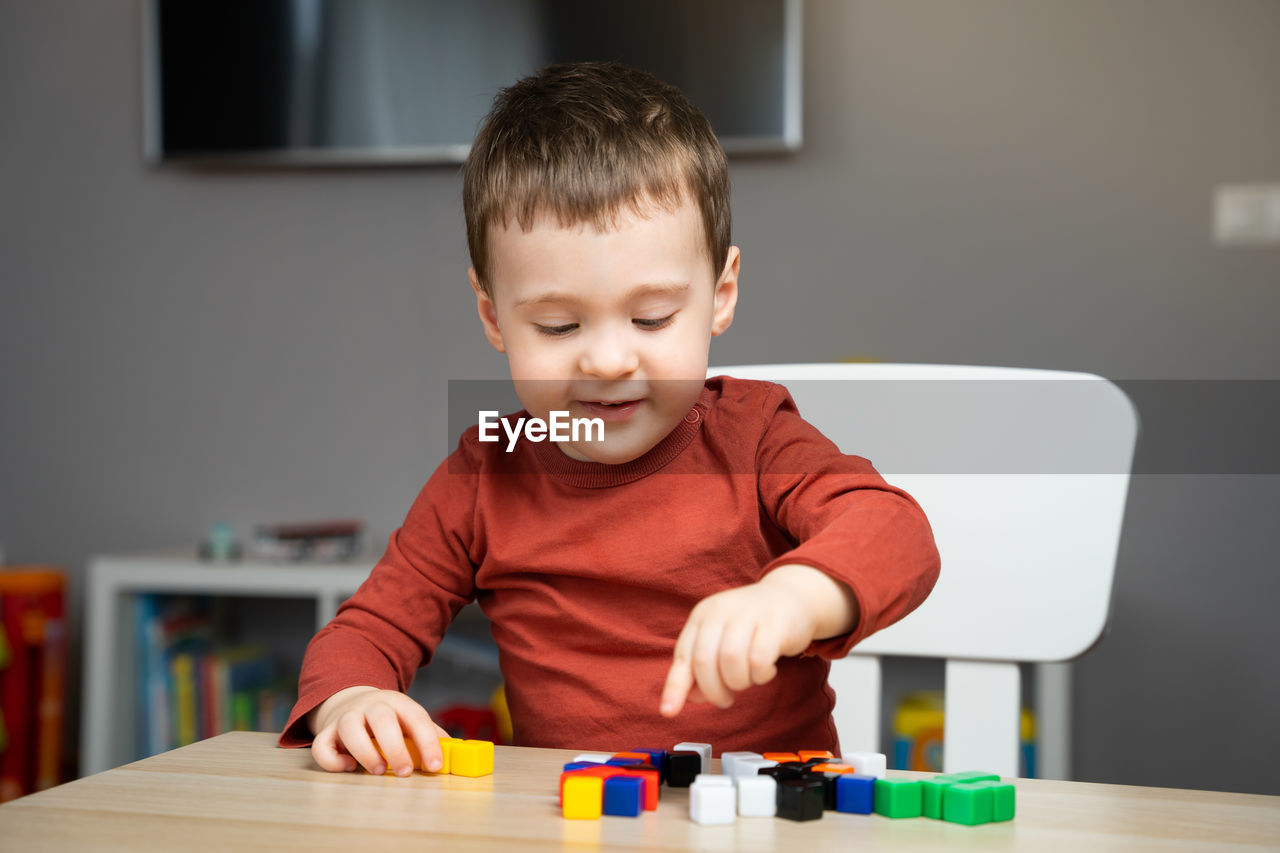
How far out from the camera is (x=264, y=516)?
2.54 meters

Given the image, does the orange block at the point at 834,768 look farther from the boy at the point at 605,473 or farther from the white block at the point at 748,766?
the boy at the point at 605,473

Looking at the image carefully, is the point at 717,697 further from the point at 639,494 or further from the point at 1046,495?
the point at 1046,495

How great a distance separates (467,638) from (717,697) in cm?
192

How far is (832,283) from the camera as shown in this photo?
2287mm

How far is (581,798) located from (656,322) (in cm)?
37

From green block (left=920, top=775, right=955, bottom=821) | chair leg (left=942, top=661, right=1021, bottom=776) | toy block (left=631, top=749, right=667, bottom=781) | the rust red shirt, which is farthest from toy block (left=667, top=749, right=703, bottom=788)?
chair leg (left=942, top=661, right=1021, bottom=776)

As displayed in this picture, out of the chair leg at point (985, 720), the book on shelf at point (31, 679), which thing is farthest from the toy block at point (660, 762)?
the book on shelf at point (31, 679)

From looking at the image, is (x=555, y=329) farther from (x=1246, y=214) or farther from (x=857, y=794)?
(x=1246, y=214)

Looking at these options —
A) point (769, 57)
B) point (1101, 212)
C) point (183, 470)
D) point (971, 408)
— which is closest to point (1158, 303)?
point (1101, 212)

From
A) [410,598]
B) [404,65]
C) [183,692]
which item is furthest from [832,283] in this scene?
[410,598]

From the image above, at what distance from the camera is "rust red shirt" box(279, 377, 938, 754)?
79cm

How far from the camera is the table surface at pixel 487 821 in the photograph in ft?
1.45

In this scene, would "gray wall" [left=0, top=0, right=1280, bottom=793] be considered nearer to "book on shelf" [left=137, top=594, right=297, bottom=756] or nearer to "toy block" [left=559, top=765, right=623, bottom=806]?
"book on shelf" [left=137, top=594, right=297, bottom=756]

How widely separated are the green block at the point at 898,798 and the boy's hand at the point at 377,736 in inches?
8.7
